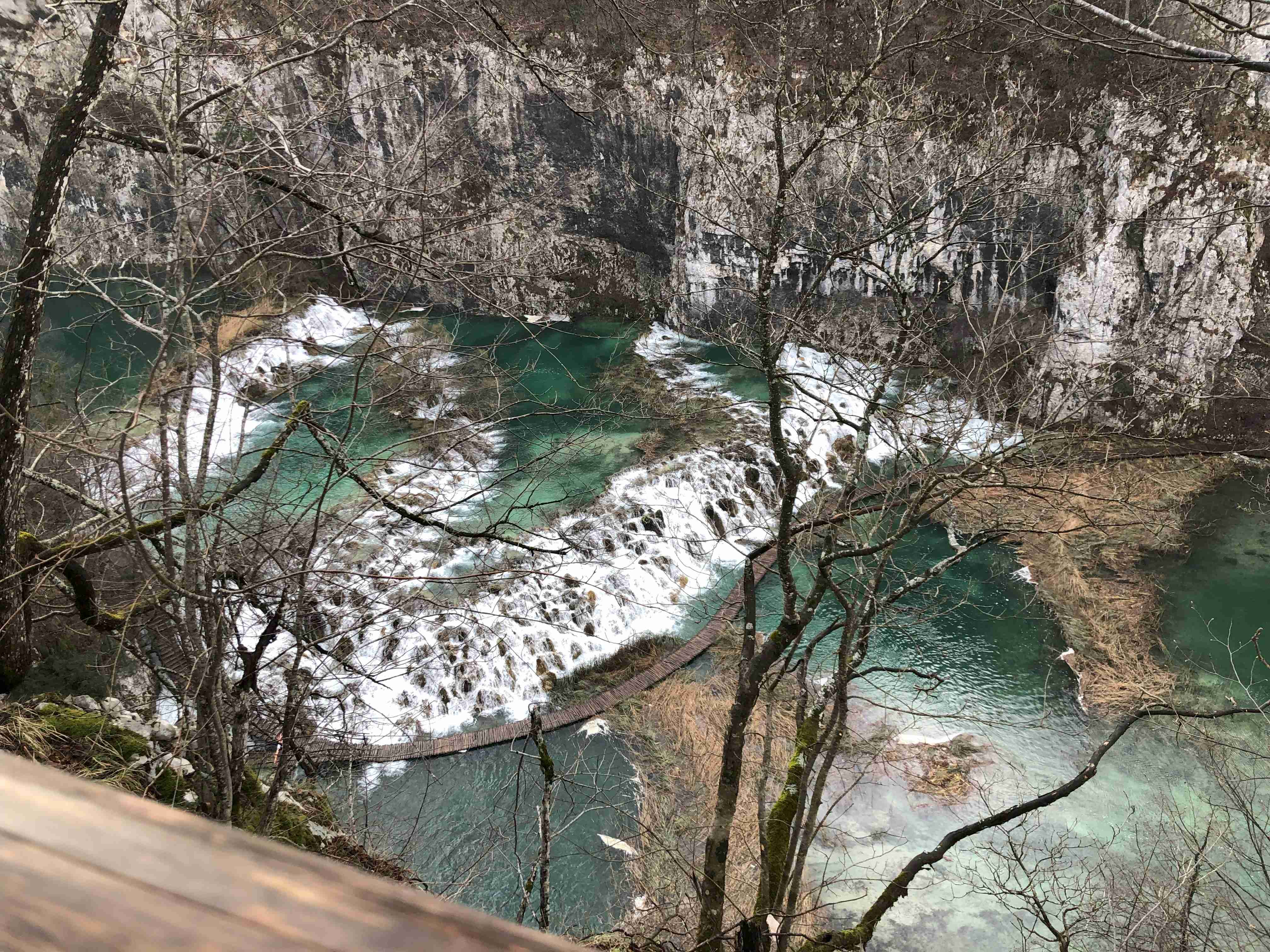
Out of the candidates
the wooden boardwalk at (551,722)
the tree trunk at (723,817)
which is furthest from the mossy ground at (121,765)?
the wooden boardwalk at (551,722)

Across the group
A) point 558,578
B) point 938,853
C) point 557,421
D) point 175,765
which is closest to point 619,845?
point 558,578

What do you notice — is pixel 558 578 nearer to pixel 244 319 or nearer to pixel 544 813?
pixel 544 813

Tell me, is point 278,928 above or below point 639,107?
below

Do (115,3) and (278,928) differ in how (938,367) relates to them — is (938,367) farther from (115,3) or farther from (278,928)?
(278,928)

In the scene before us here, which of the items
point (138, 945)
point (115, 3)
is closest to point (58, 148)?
point (115, 3)

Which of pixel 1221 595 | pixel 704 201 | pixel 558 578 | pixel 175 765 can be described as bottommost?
pixel 175 765

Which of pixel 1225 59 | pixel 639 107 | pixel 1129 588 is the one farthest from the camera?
pixel 639 107

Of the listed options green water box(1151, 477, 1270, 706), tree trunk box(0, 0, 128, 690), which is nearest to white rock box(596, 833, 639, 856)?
tree trunk box(0, 0, 128, 690)

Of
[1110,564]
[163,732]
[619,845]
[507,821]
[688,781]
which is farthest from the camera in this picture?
[1110,564]
